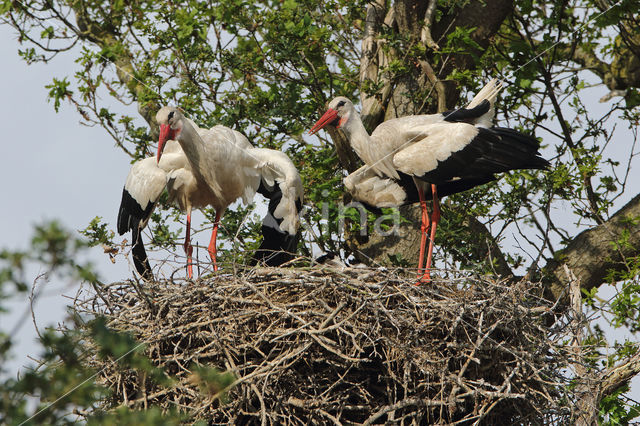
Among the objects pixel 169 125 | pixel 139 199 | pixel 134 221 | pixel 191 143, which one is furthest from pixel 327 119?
pixel 134 221

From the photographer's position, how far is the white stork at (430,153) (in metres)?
6.61

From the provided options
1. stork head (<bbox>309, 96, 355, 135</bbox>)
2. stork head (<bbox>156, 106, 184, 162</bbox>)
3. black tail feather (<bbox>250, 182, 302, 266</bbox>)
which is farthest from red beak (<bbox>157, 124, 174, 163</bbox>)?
stork head (<bbox>309, 96, 355, 135</bbox>)

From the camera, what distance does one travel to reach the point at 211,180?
7.13 m

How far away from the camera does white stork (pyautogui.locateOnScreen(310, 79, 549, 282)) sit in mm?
6605

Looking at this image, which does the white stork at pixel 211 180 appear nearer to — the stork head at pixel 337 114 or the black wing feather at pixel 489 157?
the stork head at pixel 337 114

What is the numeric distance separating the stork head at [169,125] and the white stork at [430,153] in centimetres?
112

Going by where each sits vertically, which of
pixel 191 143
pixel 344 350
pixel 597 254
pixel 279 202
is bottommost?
pixel 344 350

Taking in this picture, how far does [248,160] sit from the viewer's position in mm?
7301

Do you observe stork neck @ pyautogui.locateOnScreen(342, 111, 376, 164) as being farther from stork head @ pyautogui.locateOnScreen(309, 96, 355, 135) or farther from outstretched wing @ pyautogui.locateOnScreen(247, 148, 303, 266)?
outstretched wing @ pyautogui.locateOnScreen(247, 148, 303, 266)

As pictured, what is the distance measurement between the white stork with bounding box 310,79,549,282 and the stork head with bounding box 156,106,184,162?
1118 mm

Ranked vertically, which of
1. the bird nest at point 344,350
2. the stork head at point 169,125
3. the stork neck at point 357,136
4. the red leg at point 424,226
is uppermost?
the stork head at point 169,125

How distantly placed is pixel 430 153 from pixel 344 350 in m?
2.24

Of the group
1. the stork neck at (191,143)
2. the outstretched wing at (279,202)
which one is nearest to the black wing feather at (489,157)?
the outstretched wing at (279,202)

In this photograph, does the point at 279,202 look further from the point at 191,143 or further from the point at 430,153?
the point at 430,153
